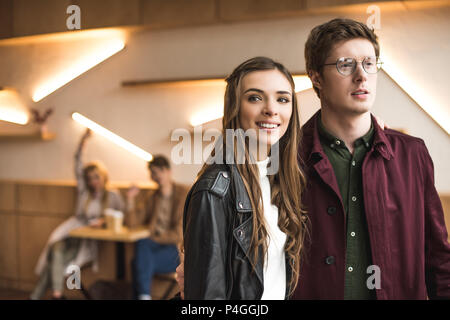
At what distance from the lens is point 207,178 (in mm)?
1085

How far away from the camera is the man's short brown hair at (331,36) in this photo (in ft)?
4.20

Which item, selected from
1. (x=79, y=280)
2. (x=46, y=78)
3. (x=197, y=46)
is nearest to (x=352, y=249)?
(x=197, y=46)

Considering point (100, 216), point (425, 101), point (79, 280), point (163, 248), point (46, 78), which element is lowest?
point (79, 280)

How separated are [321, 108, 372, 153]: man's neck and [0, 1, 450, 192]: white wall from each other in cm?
217

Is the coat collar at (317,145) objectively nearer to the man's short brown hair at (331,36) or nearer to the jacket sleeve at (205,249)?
the man's short brown hair at (331,36)

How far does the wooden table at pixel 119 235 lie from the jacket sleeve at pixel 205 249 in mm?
2527

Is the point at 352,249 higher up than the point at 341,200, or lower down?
lower down

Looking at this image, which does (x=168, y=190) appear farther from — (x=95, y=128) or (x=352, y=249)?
(x=352, y=249)

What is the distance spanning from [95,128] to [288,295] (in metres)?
3.57

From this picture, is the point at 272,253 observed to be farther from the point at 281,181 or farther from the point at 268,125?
the point at 268,125

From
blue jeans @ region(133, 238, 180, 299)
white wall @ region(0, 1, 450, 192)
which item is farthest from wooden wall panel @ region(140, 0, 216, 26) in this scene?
blue jeans @ region(133, 238, 180, 299)

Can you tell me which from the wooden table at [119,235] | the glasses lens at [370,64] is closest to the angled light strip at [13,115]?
the wooden table at [119,235]

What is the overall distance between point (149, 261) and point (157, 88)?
1.61 metres

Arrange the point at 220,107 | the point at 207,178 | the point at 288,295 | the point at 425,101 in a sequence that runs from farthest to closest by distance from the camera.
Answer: the point at 220,107
the point at 425,101
the point at 288,295
the point at 207,178
